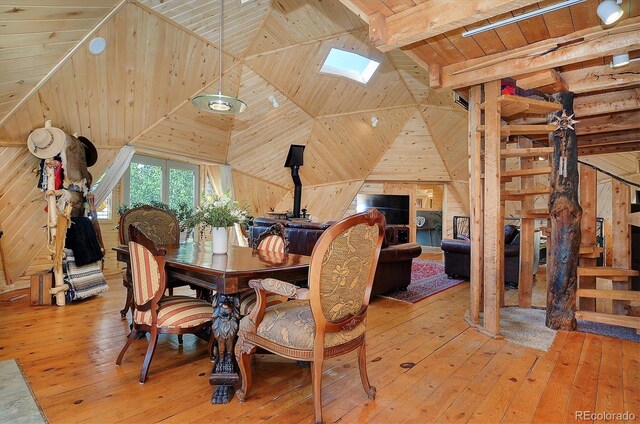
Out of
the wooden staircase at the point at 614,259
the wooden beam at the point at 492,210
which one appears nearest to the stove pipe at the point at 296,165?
the wooden beam at the point at 492,210

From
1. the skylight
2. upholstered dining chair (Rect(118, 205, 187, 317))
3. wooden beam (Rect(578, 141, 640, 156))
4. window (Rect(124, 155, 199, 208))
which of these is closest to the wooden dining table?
upholstered dining chair (Rect(118, 205, 187, 317))

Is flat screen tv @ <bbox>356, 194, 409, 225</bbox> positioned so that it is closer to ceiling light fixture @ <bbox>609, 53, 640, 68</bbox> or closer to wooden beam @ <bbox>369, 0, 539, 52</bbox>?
ceiling light fixture @ <bbox>609, 53, 640, 68</bbox>

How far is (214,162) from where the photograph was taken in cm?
695

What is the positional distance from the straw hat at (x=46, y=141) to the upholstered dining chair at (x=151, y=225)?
1.46 meters

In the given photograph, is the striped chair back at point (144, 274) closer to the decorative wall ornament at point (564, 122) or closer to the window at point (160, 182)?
the decorative wall ornament at point (564, 122)

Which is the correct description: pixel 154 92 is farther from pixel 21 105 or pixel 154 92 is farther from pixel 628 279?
pixel 628 279

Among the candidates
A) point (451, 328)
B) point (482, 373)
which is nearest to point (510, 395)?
point (482, 373)

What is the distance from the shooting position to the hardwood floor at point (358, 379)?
1858mm

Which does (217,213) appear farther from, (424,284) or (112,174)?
(424,284)

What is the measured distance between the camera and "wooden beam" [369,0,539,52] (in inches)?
83.6

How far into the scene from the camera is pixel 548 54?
2879 mm

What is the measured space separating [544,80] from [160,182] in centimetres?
629

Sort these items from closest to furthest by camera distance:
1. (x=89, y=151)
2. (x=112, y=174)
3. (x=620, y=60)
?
(x=620, y=60) → (x=89, y=151) → (x=112, y=174)

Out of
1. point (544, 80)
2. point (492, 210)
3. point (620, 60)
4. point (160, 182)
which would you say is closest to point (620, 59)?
point (620, 60)
